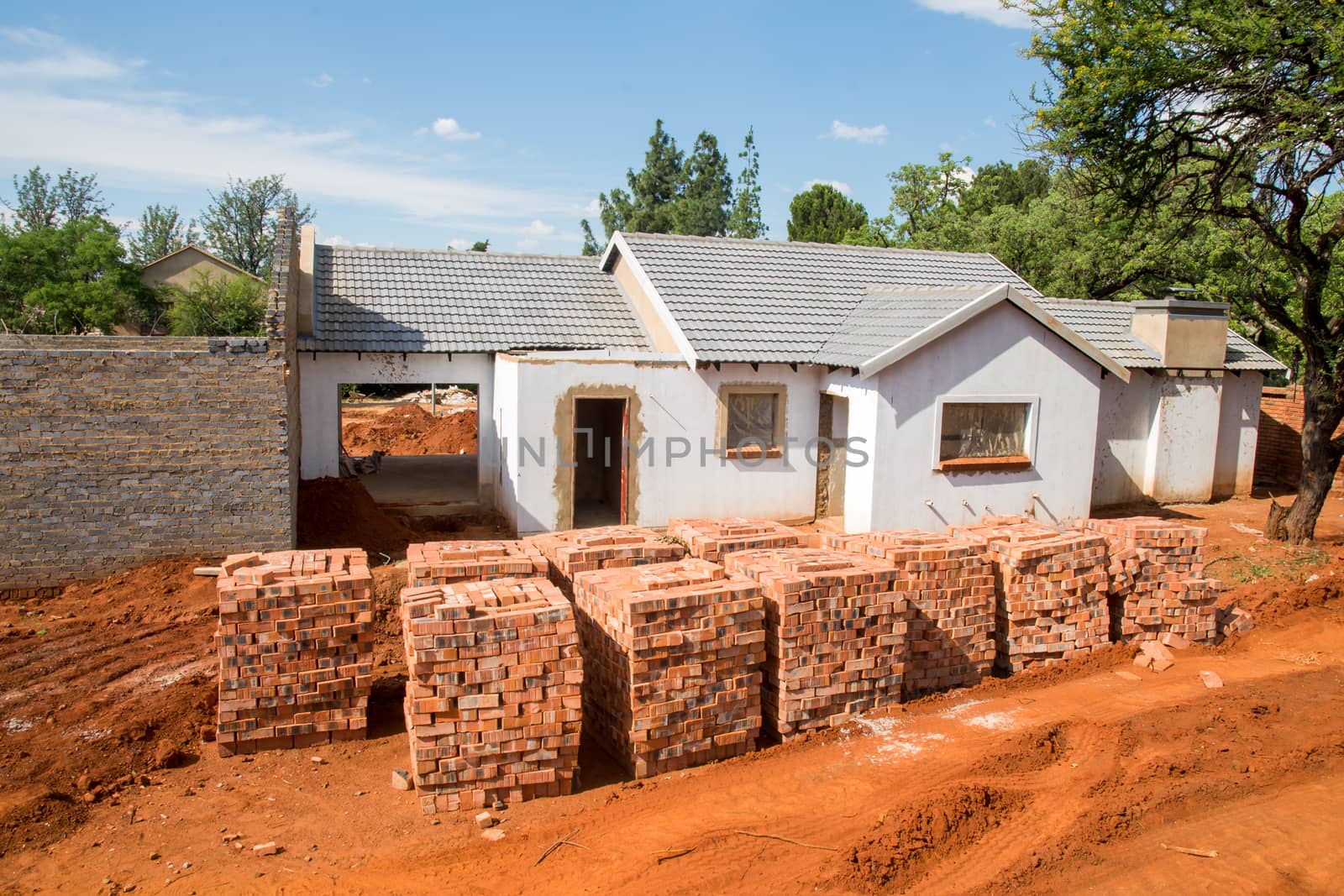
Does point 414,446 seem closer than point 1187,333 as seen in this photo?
No

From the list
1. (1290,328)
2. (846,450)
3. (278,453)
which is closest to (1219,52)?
(1290,328)

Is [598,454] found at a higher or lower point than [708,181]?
lower

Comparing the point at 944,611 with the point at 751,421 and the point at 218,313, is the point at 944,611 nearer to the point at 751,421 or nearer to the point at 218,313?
the point at 751,421

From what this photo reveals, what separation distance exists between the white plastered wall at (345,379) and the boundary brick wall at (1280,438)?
16733 millimetres

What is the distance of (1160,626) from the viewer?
1006 centimetres

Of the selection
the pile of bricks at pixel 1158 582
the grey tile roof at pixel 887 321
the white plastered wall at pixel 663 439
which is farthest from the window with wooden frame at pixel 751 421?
the pile of bricks at pixel 1158 582

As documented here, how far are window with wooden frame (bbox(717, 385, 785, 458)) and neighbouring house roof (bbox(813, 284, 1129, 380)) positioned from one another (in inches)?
41.6

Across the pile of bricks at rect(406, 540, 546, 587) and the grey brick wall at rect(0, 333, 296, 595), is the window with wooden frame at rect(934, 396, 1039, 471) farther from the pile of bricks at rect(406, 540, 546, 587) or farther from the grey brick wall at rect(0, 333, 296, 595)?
the grey brick wall at rect(0, 333, 296, 595)

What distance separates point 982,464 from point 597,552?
7781 mm

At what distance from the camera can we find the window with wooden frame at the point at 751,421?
1441 centimetres

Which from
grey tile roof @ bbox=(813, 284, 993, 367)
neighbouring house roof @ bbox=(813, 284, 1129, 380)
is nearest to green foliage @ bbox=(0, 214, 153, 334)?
grey tile roof @ bbox=(813, 284, 993, 367)

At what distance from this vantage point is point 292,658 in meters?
Result: 7.22

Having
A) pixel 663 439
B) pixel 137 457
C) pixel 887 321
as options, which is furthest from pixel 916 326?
pixel 137 457

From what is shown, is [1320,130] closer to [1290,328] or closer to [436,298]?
[1290,328]
